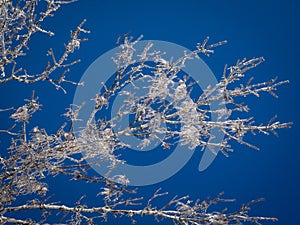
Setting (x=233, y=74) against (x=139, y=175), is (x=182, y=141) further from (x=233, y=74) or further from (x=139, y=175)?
(x=139, y=175)

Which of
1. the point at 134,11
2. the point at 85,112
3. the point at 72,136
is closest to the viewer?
the point at 72,136

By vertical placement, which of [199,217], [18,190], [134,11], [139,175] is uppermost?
[134,11]

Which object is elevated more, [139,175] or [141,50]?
[139,175]

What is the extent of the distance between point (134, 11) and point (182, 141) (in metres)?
40.5

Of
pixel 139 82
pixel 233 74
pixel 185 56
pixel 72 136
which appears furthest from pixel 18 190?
pixel 233 74

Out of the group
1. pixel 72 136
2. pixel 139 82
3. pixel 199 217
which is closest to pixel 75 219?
pixel 72 136

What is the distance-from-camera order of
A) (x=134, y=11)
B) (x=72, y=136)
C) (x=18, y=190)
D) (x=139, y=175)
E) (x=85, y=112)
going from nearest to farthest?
(x=72, y=136)
(x=18, y=190)
(x=85, y=112)
(x=139, y=175)
(x=134, y=11)

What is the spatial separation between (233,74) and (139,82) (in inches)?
49.7

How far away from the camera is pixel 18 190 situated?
529 cm

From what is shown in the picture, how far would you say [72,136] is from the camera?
4.95 metres

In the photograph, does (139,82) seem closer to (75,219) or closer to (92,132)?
(92,132)

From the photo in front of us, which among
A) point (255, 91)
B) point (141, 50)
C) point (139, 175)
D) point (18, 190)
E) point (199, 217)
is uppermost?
point (139, 175)

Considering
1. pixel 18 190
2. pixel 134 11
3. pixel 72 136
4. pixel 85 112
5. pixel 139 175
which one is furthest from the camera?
pixel 134 11

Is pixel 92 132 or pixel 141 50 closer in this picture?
pixel 92 132
